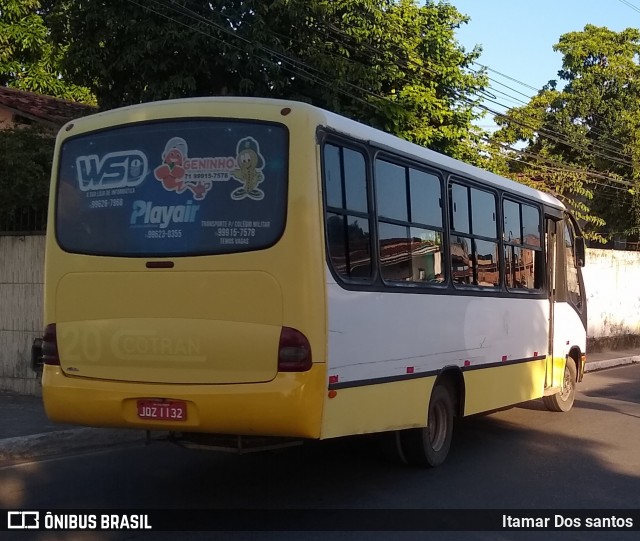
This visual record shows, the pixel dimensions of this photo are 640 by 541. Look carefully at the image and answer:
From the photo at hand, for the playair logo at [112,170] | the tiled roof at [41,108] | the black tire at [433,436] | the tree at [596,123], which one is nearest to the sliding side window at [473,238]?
the black tire at [433,436]

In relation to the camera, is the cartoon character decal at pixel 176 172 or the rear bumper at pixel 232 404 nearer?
the rear bumper at pixel 232 404

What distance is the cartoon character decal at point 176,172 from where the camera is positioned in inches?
229

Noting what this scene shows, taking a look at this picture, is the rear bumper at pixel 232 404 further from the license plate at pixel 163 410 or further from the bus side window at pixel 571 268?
the bus side window at pixel 571 268

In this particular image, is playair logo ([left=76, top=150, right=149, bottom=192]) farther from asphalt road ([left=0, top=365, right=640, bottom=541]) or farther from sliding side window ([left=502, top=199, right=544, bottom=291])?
sliding side window ([left=502, top=199, right=544, bottom=291])

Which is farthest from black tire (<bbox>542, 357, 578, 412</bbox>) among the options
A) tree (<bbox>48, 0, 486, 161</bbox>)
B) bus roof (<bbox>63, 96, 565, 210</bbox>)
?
tree (<bbox>48, 0, 486, 161</bbox>)

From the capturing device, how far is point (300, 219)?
5.58m

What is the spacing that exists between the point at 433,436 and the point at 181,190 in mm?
3473

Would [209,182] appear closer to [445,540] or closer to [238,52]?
[445,540]

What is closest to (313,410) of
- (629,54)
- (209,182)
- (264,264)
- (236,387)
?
(236,387)

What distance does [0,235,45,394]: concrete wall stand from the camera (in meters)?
11.0

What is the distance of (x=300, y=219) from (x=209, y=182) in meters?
0.75

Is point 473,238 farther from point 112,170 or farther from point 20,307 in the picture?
point 20,307

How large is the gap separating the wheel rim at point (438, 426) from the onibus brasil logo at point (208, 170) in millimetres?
3063

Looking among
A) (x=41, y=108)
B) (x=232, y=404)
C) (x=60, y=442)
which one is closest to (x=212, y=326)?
(x=232, y=404)
